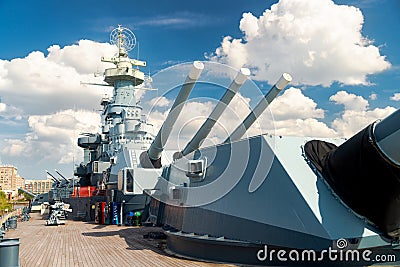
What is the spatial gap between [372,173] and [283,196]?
5.21 feet

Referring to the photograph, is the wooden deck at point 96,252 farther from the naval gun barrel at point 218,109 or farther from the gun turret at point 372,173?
the naval gun barrel at point 218,109

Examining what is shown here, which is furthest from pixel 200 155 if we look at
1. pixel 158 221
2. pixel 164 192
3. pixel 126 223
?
pixel 126 223

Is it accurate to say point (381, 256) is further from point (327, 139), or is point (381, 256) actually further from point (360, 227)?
point (327, 139)

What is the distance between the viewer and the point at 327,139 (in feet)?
27.9

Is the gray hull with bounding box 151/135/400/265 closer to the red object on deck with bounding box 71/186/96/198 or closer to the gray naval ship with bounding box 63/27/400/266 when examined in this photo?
the gray naval ship with bounding box 63/27/400/266

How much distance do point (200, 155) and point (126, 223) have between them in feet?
39.1

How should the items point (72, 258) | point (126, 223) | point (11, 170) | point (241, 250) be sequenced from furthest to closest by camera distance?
point (11, 170)
point (126, 223)
point (72, 258)
point (241, 250)

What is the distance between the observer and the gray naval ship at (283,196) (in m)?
6.49

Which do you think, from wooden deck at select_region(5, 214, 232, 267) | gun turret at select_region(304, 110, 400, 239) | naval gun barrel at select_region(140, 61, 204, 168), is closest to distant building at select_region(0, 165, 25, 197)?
wooden deck at select_region(5, 214, 232, 267)

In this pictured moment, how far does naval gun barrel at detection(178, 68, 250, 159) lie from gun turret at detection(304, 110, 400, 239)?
2984mm

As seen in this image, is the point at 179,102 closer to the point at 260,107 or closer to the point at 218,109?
the point at 218,109

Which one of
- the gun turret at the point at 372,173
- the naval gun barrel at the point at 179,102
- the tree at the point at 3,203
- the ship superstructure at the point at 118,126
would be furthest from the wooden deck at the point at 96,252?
the tree at the point at 3,203

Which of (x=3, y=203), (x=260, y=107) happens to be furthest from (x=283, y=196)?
(x=3, y=203)

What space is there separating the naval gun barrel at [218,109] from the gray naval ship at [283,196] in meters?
0.02
